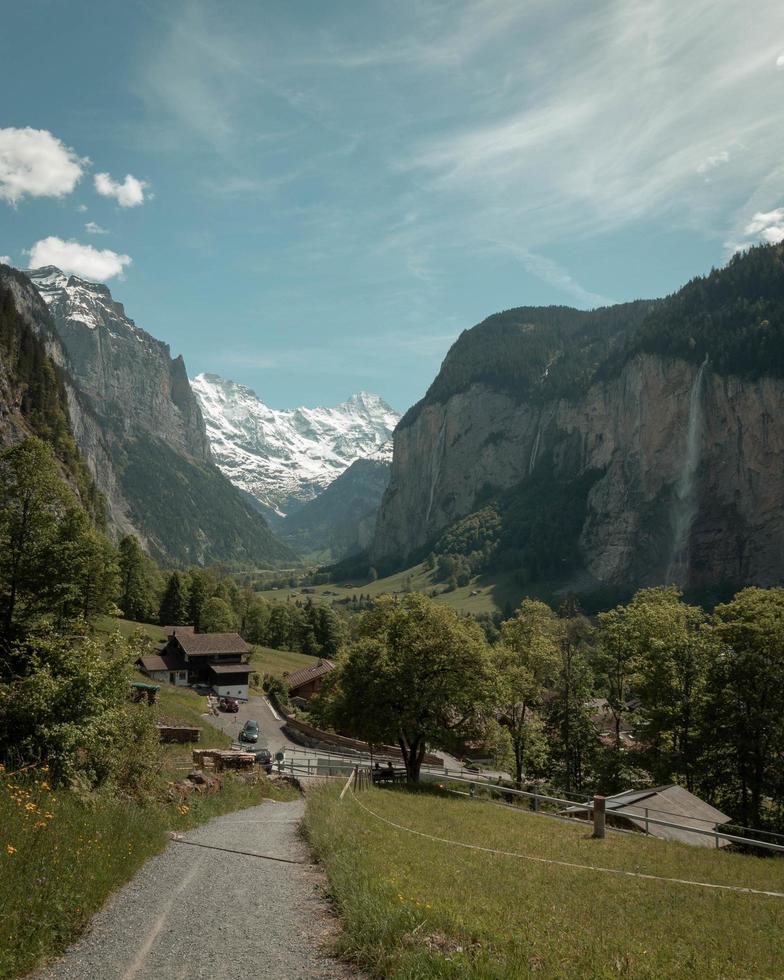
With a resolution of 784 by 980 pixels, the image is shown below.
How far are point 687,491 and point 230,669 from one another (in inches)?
5552

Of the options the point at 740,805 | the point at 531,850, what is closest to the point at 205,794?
the point at 531,850

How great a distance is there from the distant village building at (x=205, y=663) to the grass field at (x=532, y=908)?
64074mm

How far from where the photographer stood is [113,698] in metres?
16.7

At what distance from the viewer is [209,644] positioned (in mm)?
82500

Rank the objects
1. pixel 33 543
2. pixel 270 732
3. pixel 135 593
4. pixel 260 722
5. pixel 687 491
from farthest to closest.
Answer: pixel 687 491 < pixel 135 593 < pixel 260 722 < pixel 270 732 < pixel 33 543

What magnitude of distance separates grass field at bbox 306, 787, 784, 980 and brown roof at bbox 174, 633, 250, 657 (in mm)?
66320

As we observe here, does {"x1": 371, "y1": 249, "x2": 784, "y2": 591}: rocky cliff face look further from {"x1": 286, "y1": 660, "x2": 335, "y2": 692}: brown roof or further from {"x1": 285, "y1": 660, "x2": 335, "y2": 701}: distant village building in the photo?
{"x1": 285, "y1": 660, "x2": 335, "y2": 701}: distant village building

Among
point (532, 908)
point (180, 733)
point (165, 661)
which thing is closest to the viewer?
point (532, 908)

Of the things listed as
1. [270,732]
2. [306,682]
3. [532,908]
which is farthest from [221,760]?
[306,682]

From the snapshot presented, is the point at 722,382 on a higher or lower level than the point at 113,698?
higher

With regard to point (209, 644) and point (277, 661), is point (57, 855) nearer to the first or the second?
point (209, 644)

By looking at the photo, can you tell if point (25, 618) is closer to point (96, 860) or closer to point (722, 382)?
point (96, 860)

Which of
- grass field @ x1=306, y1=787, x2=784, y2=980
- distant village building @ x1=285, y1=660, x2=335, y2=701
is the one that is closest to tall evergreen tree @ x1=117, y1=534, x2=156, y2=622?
distant village building @ x1=285, y1=660, x2=335, y2=701

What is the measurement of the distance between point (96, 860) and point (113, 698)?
23.0 feet
